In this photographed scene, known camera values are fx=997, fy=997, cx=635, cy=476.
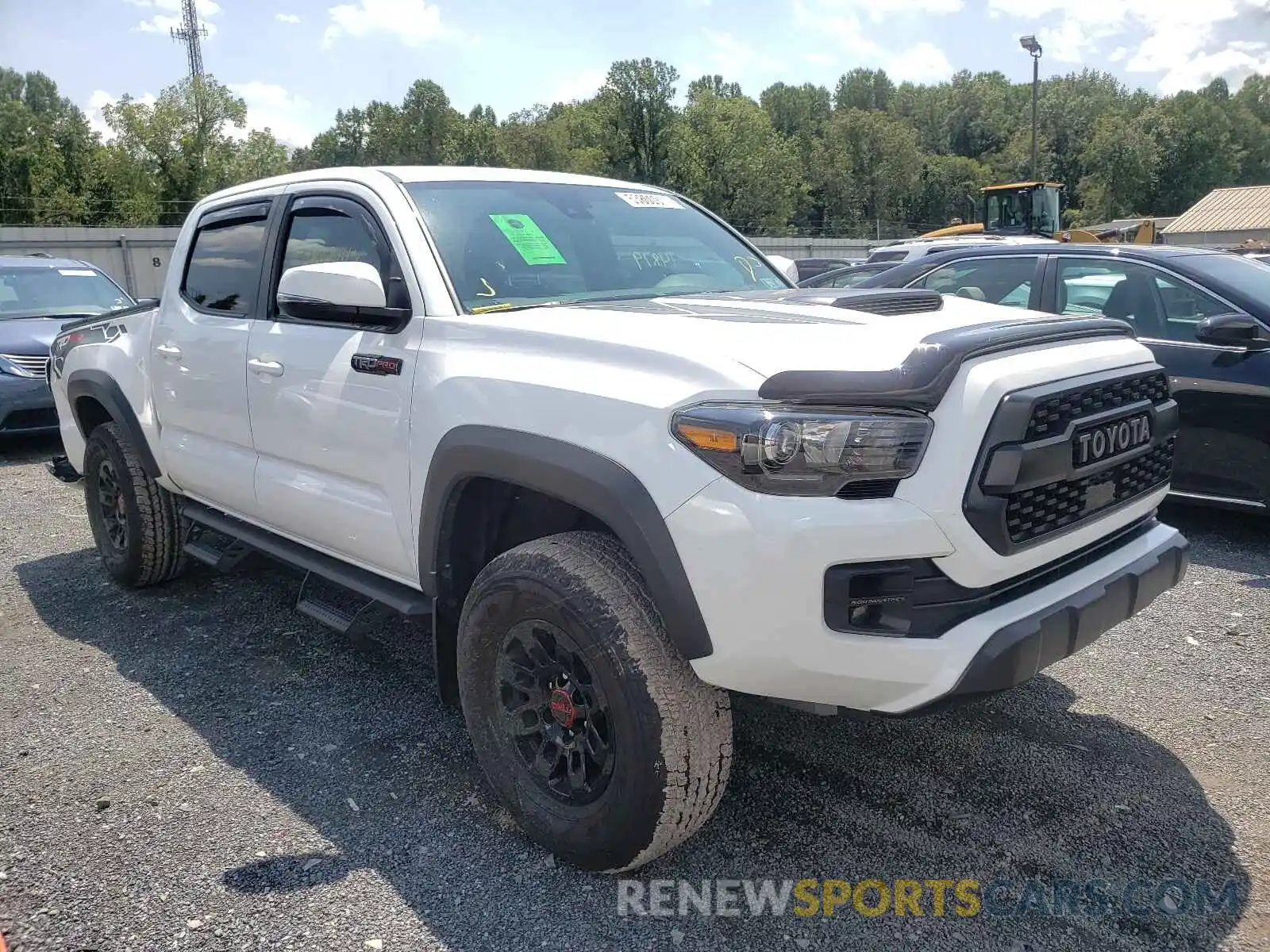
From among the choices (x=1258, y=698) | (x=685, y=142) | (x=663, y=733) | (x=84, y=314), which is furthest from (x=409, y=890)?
(x=685, y=142)

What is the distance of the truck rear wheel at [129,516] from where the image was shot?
4.87 metres

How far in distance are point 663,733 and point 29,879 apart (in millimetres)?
1861

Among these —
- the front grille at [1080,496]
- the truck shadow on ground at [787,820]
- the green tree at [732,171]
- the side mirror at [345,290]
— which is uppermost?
the green tree at [732,171]

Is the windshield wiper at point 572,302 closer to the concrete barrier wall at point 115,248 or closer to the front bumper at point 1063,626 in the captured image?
the front bumper at point 1063,626

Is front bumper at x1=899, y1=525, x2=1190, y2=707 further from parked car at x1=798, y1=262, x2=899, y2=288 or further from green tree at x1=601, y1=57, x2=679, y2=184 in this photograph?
green tree at x1=601, y1=57, x2=679, y2=184

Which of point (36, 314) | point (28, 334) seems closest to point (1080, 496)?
point (28, 334)

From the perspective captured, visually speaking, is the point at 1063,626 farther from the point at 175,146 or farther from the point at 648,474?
the point at 175,146

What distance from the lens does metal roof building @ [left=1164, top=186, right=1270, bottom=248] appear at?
1874 inches

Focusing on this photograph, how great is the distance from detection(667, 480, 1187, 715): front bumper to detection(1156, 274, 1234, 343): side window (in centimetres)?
417

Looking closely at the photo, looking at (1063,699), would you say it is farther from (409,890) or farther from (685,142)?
(685,142)

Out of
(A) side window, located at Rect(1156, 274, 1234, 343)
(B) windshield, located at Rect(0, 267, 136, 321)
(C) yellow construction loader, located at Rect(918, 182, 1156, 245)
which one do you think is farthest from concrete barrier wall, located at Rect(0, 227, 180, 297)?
(A) side window, located at Rect(1156, 274, 1234, 343)

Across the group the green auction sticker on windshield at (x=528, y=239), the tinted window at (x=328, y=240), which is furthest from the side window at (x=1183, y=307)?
the tinted window at (x=328, y=240)

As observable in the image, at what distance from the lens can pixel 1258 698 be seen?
3.68m

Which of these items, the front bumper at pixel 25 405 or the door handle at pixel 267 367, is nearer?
the door handle at pixel 267 367
